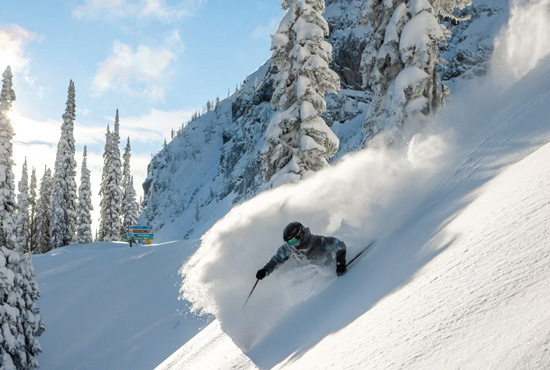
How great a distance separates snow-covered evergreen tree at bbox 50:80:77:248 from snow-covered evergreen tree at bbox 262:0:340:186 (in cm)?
3109

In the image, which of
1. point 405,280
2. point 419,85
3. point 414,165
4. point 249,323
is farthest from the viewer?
point 419,85

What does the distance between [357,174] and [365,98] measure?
129839 millimetres

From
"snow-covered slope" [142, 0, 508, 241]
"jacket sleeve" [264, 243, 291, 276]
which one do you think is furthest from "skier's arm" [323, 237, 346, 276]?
"snow-covered slope" [142, 0, 508, 241]

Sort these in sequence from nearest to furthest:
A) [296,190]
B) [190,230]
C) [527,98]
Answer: [527,98] → [296,190] → [190,230]

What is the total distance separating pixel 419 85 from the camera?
14156mm

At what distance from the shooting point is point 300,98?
59.8 feet

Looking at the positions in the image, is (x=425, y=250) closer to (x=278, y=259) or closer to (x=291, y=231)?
(x=291, y=231)

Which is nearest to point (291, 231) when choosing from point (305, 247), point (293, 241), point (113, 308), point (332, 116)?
point (293, 241)

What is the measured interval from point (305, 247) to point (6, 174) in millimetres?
16528

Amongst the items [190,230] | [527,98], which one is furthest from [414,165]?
[190,230]

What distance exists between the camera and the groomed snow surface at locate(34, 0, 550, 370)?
2.30 m

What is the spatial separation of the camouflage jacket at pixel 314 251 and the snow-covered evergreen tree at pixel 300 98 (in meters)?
10.2

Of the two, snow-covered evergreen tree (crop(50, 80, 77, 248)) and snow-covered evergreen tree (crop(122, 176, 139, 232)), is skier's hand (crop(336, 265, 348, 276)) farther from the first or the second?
snow-covered evergreen tree (crop(122, 176, 139, 232))

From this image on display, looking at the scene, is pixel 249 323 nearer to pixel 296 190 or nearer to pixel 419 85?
pixel 296 190
